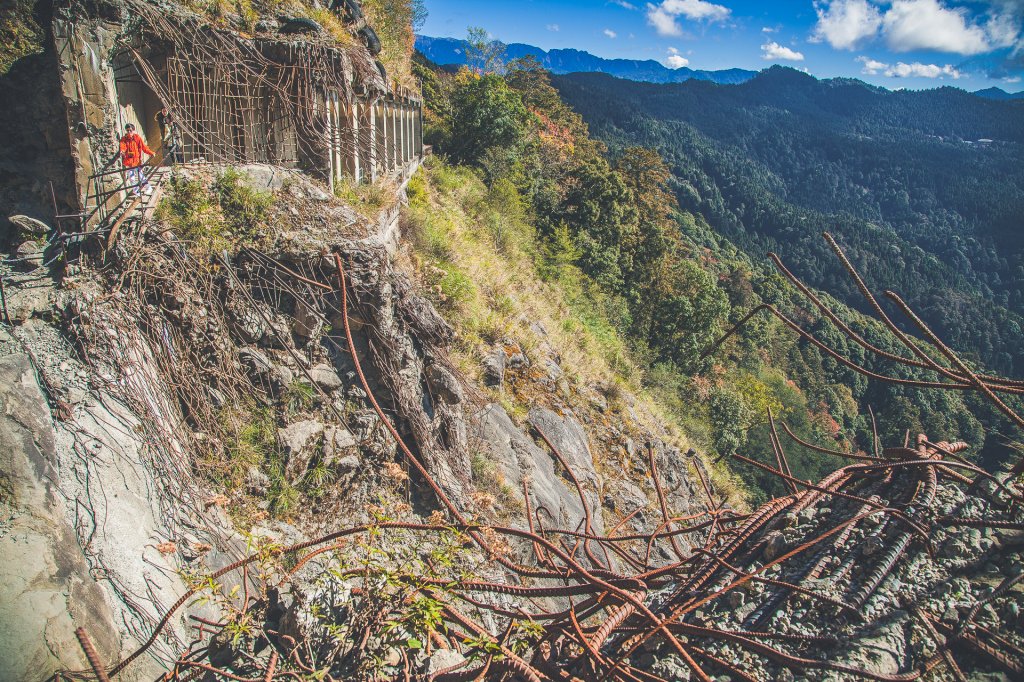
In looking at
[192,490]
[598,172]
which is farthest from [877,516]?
[598,172]

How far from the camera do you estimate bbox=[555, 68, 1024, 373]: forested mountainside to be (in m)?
75.5

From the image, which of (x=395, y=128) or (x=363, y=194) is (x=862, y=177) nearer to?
(x=395, y=128)

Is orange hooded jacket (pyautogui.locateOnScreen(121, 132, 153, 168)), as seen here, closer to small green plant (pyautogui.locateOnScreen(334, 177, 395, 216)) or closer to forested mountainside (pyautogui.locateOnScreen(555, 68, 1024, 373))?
small green plant (pyautogui.locateOnScreen(334, 177, 395, 216))

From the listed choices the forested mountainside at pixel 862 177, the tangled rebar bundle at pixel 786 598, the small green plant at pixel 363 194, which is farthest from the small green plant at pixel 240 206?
the forested mountainside at pixel 862 177

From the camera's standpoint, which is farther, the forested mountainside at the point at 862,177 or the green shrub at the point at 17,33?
the forested mountainside at the point at 862,177

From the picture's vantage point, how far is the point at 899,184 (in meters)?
116

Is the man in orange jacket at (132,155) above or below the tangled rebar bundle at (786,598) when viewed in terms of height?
above

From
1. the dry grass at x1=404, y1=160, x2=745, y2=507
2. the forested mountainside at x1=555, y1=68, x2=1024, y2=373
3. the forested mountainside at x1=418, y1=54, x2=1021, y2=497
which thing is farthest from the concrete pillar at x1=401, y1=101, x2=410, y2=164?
the forested mountainside at x1=555, y1=68, x2=1024, y2=373

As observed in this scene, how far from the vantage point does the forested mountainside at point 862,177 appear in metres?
75.5

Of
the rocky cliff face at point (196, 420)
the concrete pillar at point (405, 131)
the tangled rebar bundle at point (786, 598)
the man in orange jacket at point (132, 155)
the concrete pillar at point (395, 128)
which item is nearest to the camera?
the tangled rebar bundle at point (786, 598)

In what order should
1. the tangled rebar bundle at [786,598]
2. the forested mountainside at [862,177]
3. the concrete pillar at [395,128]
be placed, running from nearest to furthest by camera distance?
1. the tangled rebar bundle at [786,598]
2. the concrete pillar at [395,128]
3. the forested mountainside at [862,177]

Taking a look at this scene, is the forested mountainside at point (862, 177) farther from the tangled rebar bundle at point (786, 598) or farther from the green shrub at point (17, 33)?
the tangled rebar bundle at point (786, 598)

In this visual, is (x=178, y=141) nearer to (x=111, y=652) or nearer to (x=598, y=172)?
(x=111, y=652)

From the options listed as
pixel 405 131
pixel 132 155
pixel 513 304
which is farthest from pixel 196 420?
pixel 405 131
